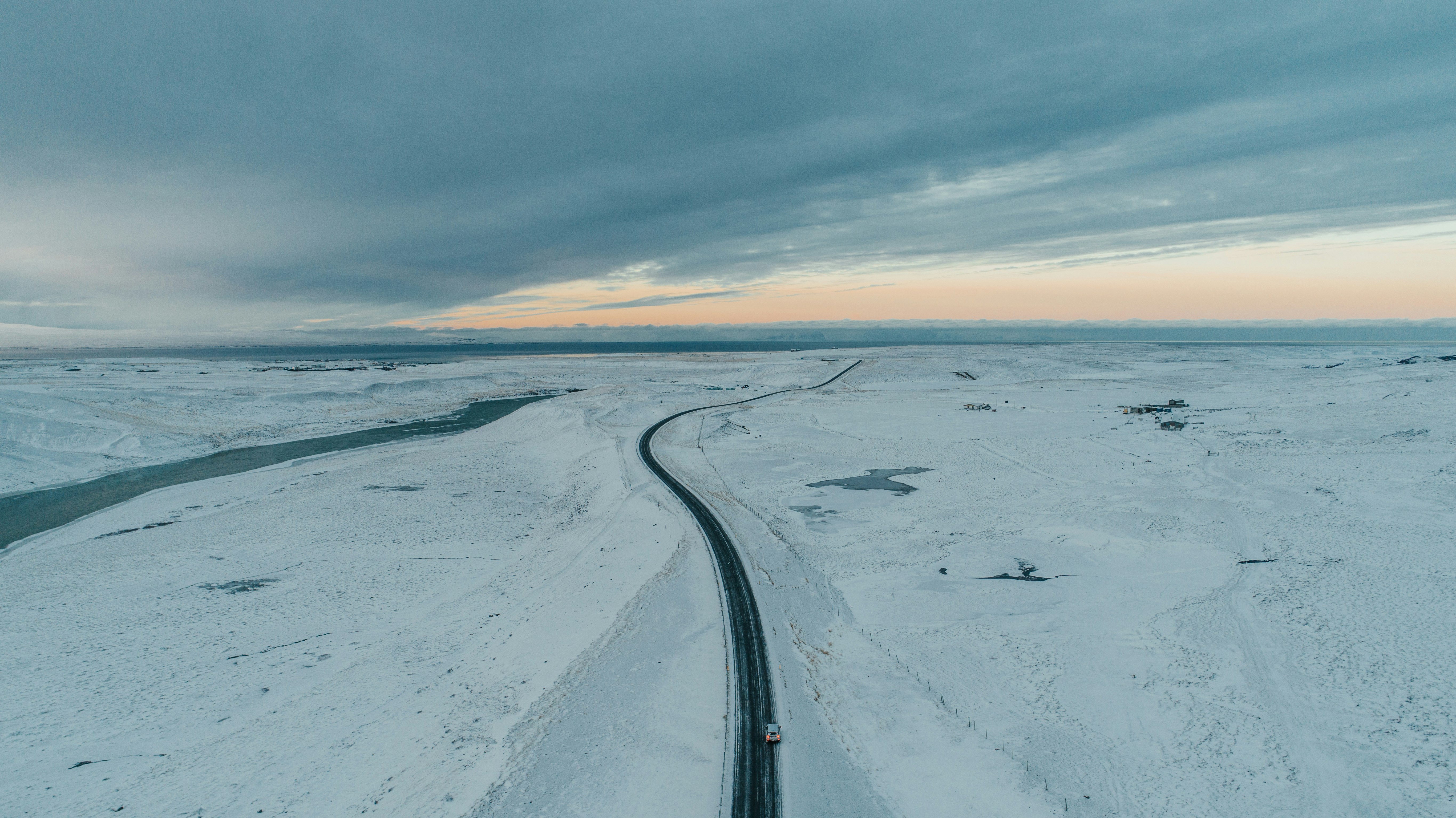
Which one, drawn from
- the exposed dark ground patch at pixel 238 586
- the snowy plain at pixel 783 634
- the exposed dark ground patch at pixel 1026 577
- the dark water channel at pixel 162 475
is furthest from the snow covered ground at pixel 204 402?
the exposed dark ground patch at pixel 1026 577

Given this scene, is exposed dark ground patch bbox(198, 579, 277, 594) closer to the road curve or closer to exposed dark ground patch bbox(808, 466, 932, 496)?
the road curve

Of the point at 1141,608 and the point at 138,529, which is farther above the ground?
the point at 138,529

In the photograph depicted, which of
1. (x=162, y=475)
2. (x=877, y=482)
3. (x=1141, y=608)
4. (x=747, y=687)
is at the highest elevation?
(x=162, y=475)

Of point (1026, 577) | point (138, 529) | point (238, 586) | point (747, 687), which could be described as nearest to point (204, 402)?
point (138, 529)

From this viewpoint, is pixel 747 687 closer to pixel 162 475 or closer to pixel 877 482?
pixel 877 482

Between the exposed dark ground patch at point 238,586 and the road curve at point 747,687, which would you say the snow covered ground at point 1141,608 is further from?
the exposed dark ground patch at point 238,586

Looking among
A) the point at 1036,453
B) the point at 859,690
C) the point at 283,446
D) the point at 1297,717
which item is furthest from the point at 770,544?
the point at 283,446
